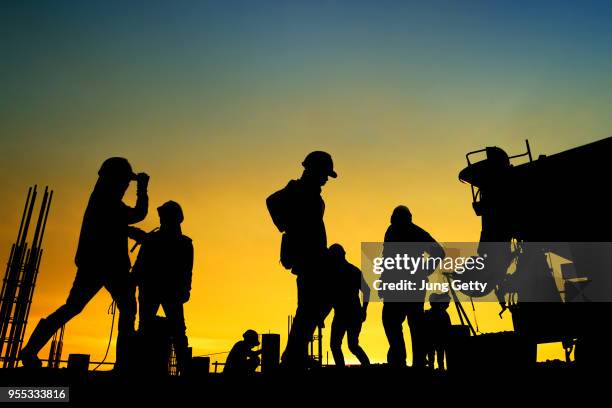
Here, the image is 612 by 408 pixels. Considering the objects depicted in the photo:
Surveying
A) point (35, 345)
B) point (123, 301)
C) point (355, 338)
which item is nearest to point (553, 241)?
point (355, 338)

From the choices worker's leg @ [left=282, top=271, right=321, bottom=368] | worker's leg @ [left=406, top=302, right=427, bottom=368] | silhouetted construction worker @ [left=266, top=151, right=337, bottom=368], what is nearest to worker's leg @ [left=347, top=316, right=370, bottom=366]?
worker's leg @ [left=406, top=302, right=427, bottom=368]

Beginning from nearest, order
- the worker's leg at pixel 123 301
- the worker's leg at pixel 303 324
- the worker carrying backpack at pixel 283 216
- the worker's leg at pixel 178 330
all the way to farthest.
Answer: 1. the worker's leg at pixel 303 324
2. the worker carrying backpack at pixel 283 216
3. the worker's leg at pixel 123 301
4. the worker's leg at pixel 178 330

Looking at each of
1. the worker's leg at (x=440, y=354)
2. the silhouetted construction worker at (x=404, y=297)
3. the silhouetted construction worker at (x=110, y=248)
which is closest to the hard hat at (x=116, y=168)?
the silhouetted construction worker at (x=110, y=248)

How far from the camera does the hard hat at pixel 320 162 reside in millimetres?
4797

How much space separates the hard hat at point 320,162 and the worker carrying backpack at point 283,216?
0.43m

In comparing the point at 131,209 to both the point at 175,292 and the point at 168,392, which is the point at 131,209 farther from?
the point at 168,392

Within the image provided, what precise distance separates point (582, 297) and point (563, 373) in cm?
994

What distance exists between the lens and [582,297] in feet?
40.0

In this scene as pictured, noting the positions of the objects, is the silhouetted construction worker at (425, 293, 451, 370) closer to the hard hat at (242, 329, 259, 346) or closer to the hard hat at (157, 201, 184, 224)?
the hard hat at (242, 329, 259, 346)

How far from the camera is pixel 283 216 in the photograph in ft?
14.9

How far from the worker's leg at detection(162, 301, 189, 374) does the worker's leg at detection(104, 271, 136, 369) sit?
23.5 inches

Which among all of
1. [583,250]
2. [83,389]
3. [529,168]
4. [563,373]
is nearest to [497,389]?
[563,373]

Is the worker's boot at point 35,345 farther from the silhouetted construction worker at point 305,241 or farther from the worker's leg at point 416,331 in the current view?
the worker's leg at point 416,331

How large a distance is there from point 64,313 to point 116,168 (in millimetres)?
1788
